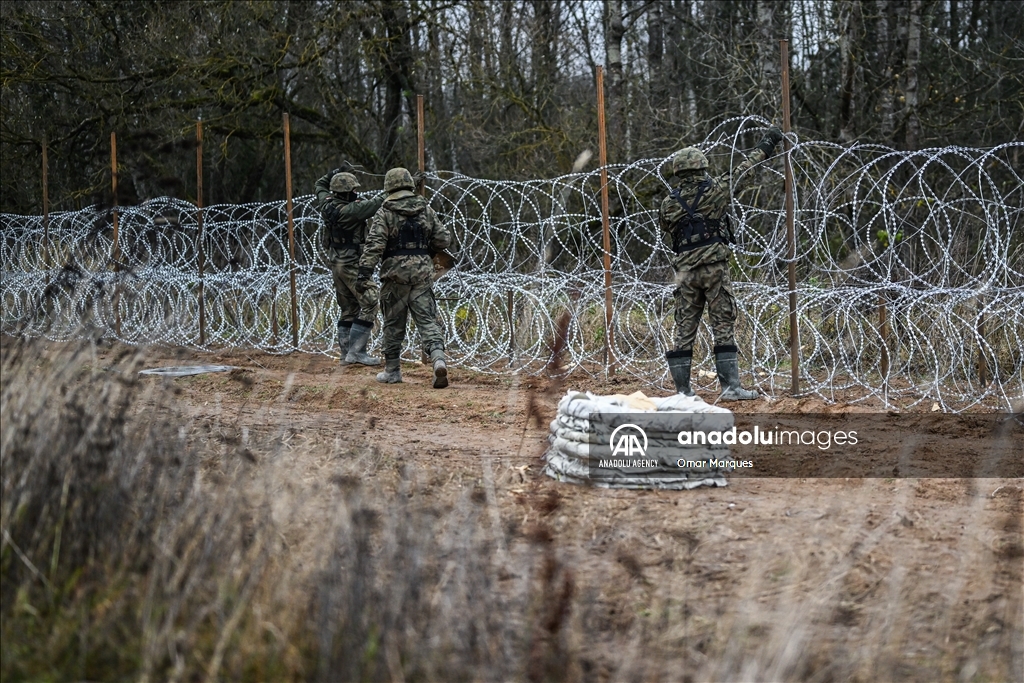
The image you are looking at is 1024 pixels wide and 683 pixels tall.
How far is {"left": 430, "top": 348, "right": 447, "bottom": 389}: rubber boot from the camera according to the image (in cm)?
920

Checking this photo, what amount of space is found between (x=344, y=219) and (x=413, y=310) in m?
1.46

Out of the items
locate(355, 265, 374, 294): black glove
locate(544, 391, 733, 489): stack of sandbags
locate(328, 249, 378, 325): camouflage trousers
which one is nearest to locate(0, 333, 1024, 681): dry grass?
locate(544, 391, 733, 489): stack of sandbags

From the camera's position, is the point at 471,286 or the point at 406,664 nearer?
the point at 406,664

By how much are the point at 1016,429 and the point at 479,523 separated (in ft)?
14.0

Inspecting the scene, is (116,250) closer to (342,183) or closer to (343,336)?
(343,336)

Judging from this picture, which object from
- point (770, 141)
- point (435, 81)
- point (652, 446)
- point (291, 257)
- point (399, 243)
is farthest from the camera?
point (435, 81)

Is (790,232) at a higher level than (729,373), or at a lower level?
higher

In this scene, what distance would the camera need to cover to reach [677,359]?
8.16 metres

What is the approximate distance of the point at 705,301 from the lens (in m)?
8.26

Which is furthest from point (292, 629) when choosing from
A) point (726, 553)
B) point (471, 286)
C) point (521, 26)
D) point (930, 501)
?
point (521, 26)

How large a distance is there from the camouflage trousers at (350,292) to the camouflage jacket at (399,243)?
0.79 meters

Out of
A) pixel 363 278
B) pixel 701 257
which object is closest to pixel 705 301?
pixel 701 257

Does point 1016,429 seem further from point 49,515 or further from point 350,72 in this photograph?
point 350,72

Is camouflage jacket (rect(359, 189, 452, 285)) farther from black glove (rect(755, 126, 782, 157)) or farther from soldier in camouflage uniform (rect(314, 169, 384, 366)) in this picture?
black glove (rect(755, 126, 782, 157))
